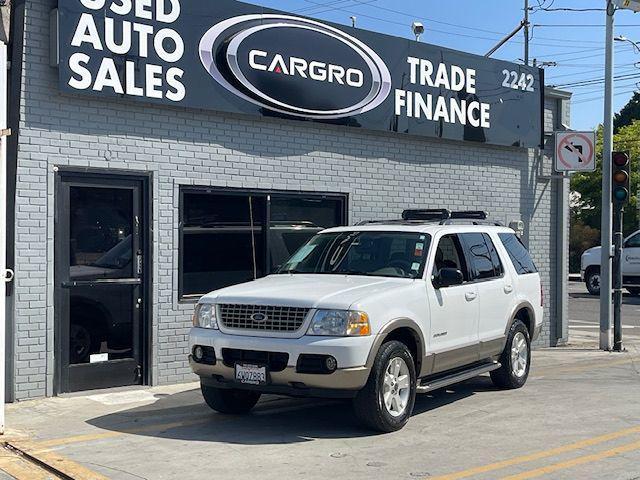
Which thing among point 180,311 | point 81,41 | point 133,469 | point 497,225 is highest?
point 81,41

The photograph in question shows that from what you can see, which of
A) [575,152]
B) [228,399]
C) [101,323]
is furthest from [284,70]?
[575,152]

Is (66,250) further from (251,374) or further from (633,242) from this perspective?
(633,242)

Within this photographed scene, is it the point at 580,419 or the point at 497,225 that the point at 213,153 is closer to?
the point at 497,225

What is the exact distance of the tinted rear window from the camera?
10.7 m

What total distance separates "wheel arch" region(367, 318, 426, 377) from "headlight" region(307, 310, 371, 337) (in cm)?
20

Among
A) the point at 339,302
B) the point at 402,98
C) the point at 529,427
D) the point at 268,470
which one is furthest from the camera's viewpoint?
the point at 402,98

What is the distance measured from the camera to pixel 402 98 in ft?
43.3

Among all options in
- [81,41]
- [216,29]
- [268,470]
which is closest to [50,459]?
[268,470]

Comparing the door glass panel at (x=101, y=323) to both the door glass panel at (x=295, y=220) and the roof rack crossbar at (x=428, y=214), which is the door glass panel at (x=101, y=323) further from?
the roof rack crossbar at (x=428, y=214)

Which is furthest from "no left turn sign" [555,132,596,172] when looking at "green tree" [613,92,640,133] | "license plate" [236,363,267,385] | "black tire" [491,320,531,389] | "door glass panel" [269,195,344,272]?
"green tree" [613,92,640,133]

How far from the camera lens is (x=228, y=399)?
868 cm

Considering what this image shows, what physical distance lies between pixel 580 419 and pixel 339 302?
2910 millimetres

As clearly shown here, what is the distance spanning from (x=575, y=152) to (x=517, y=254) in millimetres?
5018

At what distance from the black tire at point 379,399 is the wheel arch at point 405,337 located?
3.3 inches
